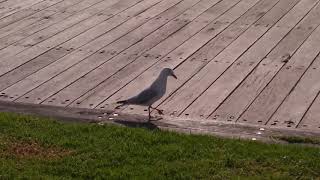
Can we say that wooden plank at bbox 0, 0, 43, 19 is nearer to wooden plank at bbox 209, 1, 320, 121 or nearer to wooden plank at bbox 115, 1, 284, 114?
wooden plank at bbox 115, 1, 284, 114

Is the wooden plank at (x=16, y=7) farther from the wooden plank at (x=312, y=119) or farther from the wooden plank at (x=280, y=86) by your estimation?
the wooden plank at (x=312, y=119)

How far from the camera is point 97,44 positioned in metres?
9.27

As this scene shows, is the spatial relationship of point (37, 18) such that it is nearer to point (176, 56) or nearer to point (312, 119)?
point (176, 56)

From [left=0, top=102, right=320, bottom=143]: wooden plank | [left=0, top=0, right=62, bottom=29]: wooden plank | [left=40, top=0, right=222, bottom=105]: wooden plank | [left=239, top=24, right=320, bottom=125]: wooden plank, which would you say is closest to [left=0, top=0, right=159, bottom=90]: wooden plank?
[left=40, top=0, right=222, bottom=105]: wooden plank

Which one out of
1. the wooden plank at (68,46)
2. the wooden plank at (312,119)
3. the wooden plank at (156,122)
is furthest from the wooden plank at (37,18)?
the wooden plank at (312,119)

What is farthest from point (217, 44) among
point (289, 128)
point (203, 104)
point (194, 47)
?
point (289, 128)

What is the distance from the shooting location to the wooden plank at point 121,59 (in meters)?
7.55

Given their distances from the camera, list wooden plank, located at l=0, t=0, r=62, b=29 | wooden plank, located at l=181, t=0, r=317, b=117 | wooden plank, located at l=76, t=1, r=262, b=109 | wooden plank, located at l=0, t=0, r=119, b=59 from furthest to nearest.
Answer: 1. wooden plank, located at l=0, t=0, r=62, b=29
2. wooden plank, located at l=0, t=0, r=119, b=59
3. wooden plank, located at l=76, t=1, r=262, b=109
4. wooden plank, located at l=181, t=0, r=317, b=117

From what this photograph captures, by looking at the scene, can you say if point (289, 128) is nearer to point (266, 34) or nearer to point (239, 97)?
point (239, 97)

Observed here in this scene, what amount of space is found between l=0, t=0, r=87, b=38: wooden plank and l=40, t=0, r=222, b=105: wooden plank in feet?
5.69

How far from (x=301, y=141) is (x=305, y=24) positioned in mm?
4085

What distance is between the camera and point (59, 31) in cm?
988

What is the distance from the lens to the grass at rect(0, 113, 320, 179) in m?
5.34

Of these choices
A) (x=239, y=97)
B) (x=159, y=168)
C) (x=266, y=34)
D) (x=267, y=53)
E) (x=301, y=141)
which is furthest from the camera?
(x=266, y=34)
